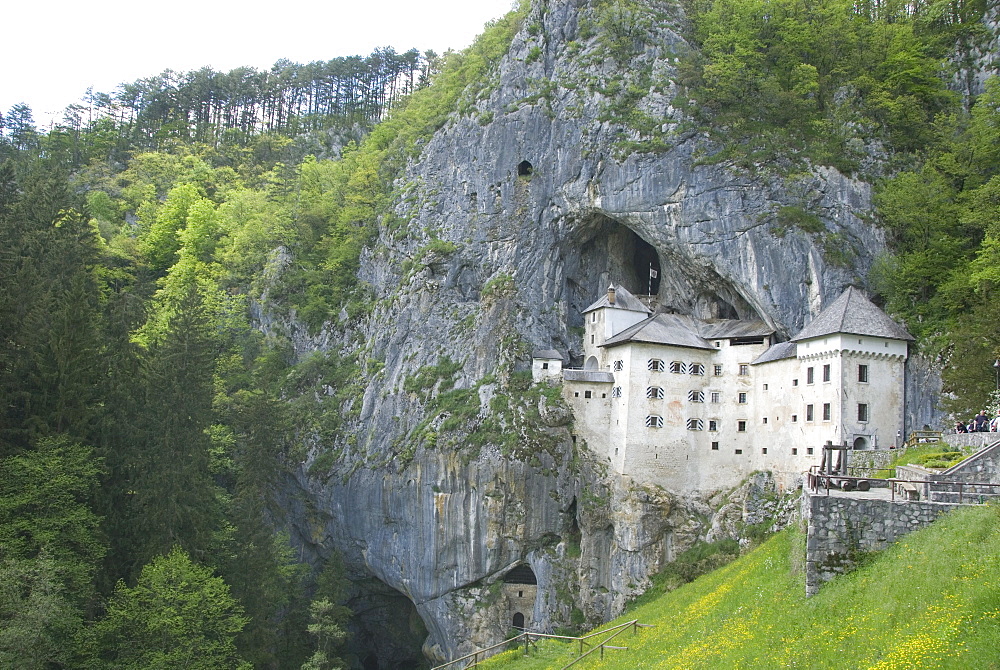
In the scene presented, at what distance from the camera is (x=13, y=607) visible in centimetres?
2600

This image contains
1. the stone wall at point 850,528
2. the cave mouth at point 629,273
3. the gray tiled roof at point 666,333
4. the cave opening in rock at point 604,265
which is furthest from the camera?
the cave opening in rock at point 604,265

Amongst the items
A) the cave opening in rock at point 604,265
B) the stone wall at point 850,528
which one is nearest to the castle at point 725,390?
the cave opening in rock at point 604,265

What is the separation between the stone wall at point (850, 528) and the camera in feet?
61.8

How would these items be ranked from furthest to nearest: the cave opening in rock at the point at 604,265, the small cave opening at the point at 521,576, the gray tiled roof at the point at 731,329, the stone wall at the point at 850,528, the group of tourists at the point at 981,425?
the cave opening in rock at the point at 604,265
the small cave opening at the point at 521,576
the gray tiled roof at the point at 731,329
the group of tourists at the point at 981,425
the stone wall at the point at 850,528

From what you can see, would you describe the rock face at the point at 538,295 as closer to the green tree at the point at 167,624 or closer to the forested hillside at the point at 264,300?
the forested hillside at the point at 264,300

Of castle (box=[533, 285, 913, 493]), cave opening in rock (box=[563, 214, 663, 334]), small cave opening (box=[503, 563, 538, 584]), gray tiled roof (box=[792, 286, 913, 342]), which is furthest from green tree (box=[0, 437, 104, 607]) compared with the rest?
gray tiled roof (box=[792, 286, 913, 342])

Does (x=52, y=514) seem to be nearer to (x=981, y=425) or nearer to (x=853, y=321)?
(x=853, y=321)

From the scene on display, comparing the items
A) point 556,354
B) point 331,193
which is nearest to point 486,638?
point 556,354

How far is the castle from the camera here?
39.3 m

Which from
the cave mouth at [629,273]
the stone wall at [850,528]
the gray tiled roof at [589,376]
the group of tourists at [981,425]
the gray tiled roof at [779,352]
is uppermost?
the cave mouth at [629,273]

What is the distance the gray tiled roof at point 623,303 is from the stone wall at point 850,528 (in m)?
30.5

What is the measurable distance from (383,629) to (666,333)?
29516mm

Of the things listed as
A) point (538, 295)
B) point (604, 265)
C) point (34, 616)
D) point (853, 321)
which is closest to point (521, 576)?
point (538, 295)

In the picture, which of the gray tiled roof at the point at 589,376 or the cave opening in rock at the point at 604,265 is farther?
the cave opening in rock at the point at 604,265
